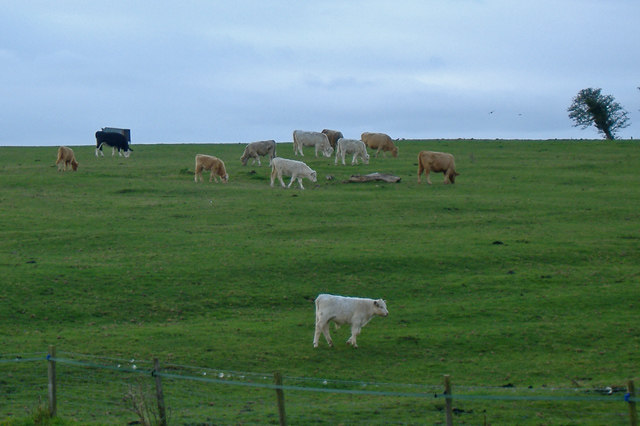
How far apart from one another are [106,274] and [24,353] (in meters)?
6.24

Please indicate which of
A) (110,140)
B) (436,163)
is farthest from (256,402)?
(110,140)

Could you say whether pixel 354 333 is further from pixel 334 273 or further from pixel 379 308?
pixel 334 273

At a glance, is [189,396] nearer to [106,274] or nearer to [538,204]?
[106,274]

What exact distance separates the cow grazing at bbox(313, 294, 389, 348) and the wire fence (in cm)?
202

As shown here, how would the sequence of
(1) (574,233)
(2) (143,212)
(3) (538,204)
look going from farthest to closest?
(3) (538,204) < (2) (143,212) < (1) (574,233)

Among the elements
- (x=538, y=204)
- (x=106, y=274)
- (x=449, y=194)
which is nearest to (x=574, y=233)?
(x=538, y=204)

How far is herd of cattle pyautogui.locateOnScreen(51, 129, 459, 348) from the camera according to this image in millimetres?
15172

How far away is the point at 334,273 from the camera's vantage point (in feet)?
68.1

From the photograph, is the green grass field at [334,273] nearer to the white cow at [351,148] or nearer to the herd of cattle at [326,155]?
the herd of cattle at [326,155]

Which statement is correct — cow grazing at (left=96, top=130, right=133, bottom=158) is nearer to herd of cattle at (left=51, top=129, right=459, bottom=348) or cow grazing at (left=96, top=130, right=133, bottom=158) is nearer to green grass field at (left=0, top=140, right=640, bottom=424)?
herd of cattle at (left=51, top=129, right=459, bottom=348)

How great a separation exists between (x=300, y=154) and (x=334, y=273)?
29678 millimetres

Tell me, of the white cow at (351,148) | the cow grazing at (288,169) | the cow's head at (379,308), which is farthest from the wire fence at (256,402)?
the white cow at (351,148)

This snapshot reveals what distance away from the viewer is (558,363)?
14.2 m

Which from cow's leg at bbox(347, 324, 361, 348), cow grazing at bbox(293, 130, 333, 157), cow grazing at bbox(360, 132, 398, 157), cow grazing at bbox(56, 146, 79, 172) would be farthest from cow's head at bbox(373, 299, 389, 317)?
cow grazing at bbox(360, 132, 398, 157)
